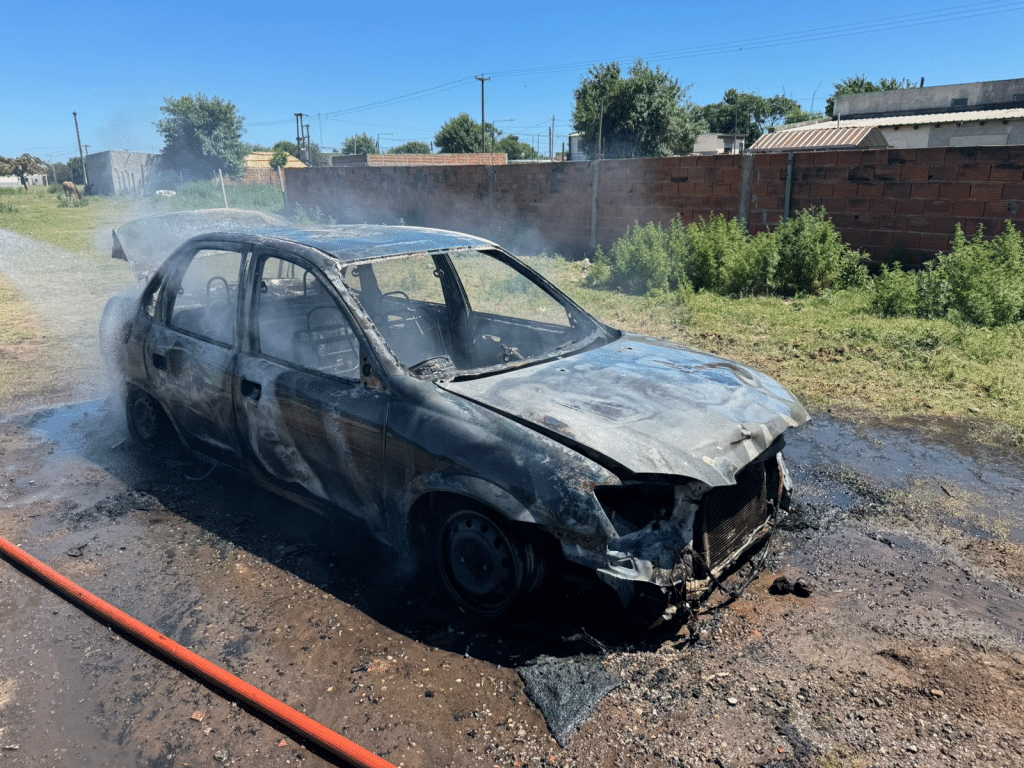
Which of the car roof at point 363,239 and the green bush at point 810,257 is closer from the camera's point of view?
the car roof at point 363,239

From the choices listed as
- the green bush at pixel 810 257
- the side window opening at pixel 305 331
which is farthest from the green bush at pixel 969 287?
the side window opening at pixel 305 331

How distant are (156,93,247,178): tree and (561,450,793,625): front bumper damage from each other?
47.1m

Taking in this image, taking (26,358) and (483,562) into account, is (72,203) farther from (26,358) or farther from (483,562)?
(483,562)

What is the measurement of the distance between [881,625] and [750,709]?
92cm

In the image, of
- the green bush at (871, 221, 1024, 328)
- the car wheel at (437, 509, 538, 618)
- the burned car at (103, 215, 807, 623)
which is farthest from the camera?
the green bush at (871, 221, 1024, 328)

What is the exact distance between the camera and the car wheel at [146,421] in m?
4.75

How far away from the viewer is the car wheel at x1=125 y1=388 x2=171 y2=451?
15.6 ft

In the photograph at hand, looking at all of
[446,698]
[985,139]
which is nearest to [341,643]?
[446,698]

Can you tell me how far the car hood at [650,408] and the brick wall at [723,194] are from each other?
855 centimetres

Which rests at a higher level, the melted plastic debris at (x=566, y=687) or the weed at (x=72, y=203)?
the weed at (x=72, y=203)

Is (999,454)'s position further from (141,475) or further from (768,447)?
(141,475)

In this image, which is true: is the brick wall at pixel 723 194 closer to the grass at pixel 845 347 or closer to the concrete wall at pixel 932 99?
the grass at pixel 845 347

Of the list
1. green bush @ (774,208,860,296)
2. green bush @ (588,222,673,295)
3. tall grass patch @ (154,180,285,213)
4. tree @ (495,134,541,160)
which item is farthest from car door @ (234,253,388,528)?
tree @ (495,134,541,160)

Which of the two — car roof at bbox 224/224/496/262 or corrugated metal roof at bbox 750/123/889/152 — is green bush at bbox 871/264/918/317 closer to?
car roof at bbox 224/224/496/262
